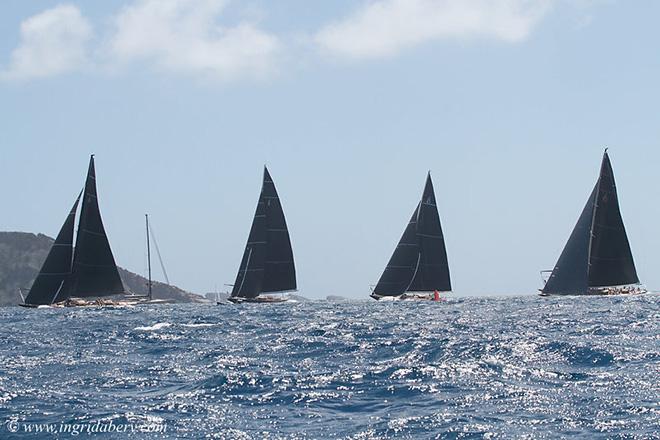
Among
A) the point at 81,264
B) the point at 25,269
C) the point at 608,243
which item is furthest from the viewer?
the point at 25,269

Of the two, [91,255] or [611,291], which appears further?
[611,291]

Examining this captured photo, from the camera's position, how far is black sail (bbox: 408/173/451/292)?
85125 mm

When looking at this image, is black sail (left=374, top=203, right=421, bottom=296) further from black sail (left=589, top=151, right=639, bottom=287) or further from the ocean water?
the ocean water

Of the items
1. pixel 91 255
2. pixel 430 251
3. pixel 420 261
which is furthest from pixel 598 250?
pixel 91 255

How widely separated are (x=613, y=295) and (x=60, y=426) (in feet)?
256

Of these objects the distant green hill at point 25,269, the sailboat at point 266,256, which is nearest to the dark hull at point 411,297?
the sailboat at point 266,256

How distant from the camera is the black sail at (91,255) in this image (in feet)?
259

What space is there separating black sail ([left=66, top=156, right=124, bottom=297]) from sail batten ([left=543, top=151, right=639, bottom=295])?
1754 inches

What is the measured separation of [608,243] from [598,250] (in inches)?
46.8

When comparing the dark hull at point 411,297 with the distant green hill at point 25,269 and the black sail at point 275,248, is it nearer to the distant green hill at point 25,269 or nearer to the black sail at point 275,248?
the black sail at point 275,248

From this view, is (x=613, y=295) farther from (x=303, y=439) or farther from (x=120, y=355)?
(x=303, y=439)

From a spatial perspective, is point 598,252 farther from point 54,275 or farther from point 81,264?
point 54,275

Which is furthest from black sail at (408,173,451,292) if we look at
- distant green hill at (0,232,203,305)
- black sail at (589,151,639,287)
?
distant green hill at (0,232,203,305)

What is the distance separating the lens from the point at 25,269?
171 m
